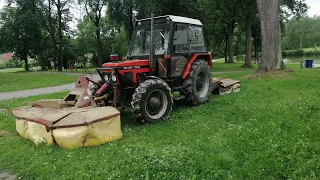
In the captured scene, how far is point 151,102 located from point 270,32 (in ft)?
32.0

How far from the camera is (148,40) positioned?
870cm

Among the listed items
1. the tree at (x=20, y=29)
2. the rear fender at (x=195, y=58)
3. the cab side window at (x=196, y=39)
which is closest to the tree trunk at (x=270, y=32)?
the rear fender at (x=195, y=58)

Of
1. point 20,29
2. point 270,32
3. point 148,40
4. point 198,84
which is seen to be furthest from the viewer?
point 20,29

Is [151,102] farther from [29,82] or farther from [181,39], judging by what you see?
[29,82]

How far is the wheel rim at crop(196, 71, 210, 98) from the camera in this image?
9.49 metres

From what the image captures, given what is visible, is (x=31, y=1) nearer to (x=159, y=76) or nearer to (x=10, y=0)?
(x=10, y=0)

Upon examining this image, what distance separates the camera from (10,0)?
3975 cm

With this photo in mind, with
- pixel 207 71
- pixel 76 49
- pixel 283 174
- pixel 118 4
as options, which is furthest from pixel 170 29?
pixel 76 49

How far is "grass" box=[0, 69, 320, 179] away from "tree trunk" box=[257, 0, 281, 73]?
7250 mm

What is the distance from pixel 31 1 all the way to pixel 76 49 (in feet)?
45.1

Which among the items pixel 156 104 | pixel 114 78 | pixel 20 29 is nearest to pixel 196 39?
pixel 156 104

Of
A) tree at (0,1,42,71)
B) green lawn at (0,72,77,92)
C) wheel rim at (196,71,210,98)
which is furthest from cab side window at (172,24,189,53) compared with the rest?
tree at (0,1,42,71)

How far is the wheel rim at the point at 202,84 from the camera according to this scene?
31.1 ft

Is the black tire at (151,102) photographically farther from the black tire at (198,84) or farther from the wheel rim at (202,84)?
the wheel rim at (202,84)
